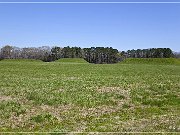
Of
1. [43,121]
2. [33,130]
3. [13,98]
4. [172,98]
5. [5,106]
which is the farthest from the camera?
[172,98]

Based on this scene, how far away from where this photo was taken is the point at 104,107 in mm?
22797

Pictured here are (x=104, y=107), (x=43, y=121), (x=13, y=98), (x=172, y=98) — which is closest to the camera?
(x=43, y=121)

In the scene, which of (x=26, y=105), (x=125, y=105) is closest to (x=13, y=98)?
(x=26, y=105)

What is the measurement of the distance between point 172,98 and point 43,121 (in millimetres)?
12990

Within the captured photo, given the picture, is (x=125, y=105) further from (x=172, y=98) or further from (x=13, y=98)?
(x=13, y=98)

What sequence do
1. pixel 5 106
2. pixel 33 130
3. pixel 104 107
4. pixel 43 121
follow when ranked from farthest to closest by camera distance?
1. pixel 104 107
2. pixel 5 106
3. pixel 43 121
4. pixel 33 130

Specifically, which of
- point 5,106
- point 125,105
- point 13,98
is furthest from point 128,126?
point 13,98

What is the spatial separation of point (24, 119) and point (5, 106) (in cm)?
341

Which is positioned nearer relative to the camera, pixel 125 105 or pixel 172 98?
pixel 125 105

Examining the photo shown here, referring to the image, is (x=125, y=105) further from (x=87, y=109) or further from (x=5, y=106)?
(x=5, y=106)

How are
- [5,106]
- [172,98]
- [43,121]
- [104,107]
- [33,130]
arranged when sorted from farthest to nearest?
[172,98], [104,107], [5,106], [43,121], [33,130]

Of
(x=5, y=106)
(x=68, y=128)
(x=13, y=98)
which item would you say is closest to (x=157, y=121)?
(x=68, y=128)

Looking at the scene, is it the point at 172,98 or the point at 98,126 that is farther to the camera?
the point at 172,98

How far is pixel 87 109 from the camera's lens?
71.6 feet
